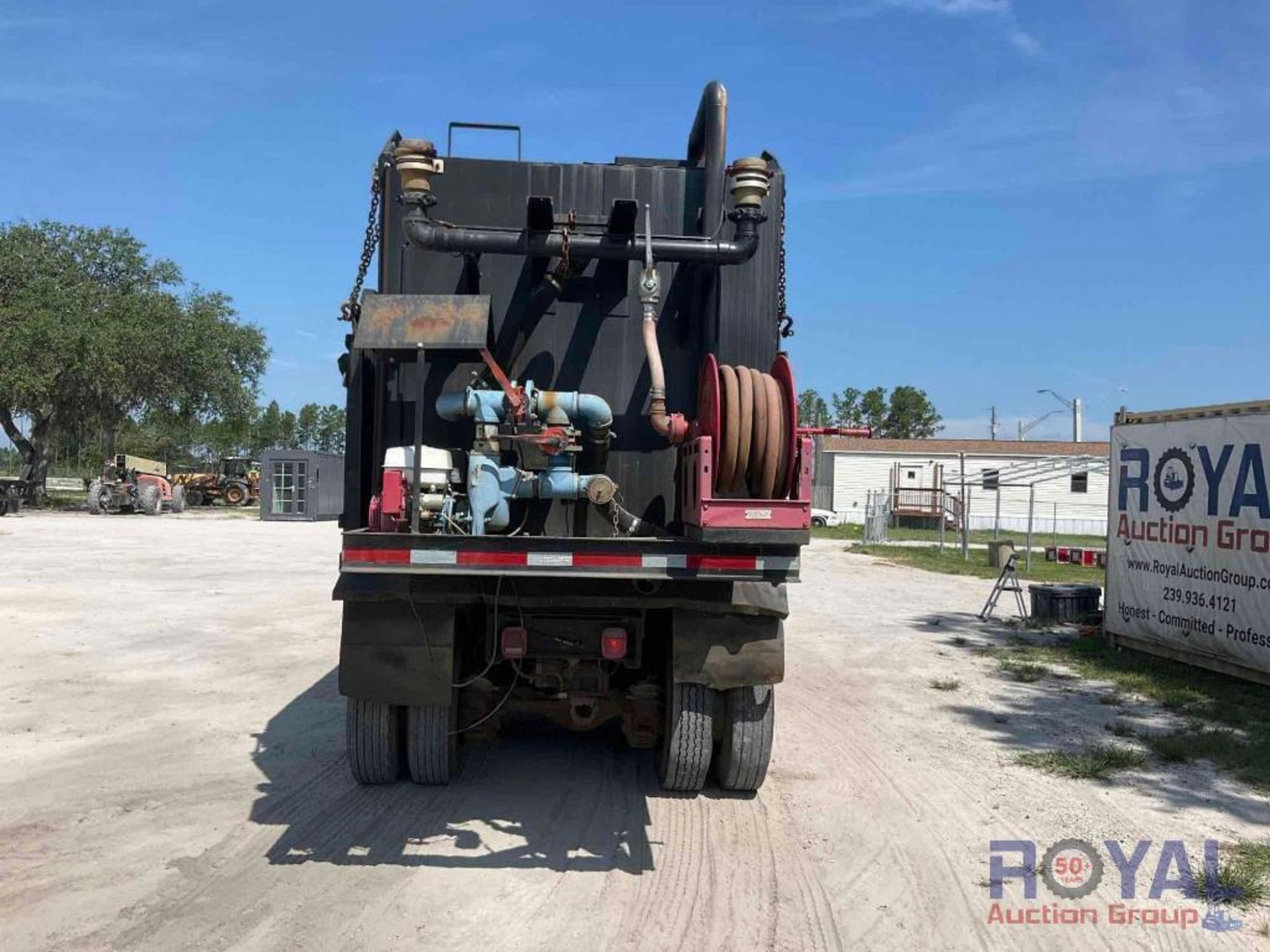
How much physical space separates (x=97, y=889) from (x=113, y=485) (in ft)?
128

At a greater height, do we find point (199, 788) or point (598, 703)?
point (598, 703)

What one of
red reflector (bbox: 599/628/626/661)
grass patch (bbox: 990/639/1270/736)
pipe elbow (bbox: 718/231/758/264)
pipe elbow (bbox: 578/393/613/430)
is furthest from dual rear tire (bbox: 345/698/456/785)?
grass patch (bbox: 990/639/1270/736)

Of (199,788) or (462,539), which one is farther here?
(199,788)

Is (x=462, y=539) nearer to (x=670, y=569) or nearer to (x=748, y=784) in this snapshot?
(x=670, y=569)

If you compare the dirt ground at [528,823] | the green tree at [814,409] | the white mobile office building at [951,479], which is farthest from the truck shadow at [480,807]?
the green tree at [814,409]

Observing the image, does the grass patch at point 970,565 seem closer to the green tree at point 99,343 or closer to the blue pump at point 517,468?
the blue pump at point 517,468

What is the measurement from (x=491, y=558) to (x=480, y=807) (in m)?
1.87

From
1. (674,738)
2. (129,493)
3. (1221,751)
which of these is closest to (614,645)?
(674,738)

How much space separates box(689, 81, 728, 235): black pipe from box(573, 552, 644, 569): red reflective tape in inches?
83.9

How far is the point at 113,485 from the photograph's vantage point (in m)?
38.3

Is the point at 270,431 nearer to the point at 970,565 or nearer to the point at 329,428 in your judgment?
the point at 329,428

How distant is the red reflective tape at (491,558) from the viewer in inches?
168

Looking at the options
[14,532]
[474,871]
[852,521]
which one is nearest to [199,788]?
[474,871]

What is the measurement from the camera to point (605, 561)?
4.32m
